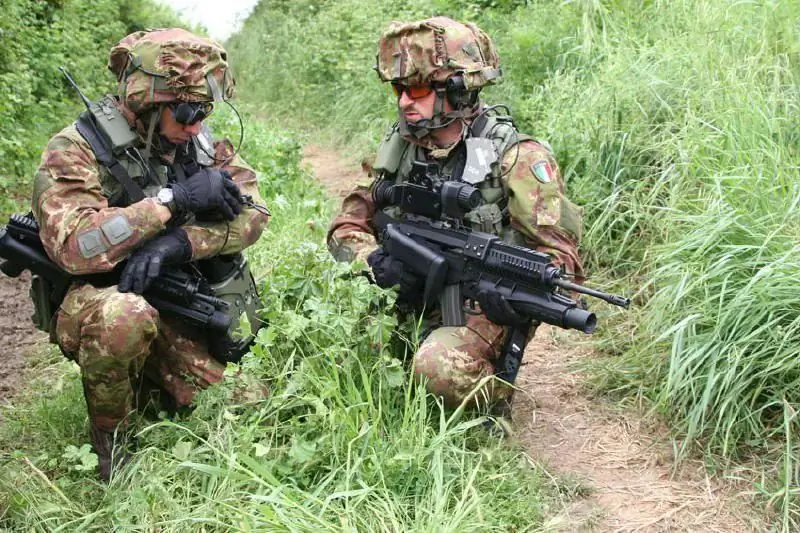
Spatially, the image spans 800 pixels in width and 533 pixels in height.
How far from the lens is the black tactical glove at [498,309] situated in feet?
11.3

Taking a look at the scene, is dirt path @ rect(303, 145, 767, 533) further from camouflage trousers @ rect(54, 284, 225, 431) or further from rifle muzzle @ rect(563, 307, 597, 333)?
camouflage trousers @ rect(54, 284, 225, 431)

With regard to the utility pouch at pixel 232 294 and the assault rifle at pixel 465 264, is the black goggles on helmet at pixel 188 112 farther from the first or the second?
the assault rifle at pixel 465 264

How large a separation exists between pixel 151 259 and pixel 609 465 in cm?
206

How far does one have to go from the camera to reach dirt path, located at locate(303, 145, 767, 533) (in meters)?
3.25

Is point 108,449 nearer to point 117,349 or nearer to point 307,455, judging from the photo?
point 117,349

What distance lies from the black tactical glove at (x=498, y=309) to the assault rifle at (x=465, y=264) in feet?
0.07

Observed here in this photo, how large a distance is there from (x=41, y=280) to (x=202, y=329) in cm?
71

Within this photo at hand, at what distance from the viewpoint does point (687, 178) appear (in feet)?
15.4

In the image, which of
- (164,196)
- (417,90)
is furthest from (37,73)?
(417,90)

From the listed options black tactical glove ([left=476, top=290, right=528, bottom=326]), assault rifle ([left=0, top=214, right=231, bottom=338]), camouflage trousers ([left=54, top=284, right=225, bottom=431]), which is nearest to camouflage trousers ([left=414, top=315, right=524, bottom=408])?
black tactical glove ([left=476, top=290, right=528, bottom=326])

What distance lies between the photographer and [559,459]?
3646 mm

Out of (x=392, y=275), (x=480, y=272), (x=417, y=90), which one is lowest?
(x=392, y=275)

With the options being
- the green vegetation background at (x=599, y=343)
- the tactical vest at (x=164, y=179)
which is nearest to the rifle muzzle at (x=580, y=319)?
the green vegetation background at (x=599, y=343)

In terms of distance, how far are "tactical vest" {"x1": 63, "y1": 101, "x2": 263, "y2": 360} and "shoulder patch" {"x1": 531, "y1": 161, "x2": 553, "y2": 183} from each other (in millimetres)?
1339
